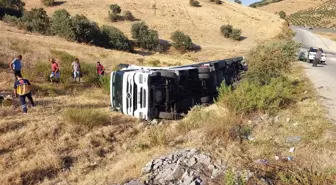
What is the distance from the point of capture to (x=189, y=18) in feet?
175

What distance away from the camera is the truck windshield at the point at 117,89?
9.07 m

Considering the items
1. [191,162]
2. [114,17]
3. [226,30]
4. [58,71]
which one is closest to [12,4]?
[114,17]

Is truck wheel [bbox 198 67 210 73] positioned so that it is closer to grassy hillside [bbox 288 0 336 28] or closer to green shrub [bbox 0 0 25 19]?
green shrub [bbox 0 0 25 19]

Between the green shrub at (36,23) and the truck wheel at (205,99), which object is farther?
the green shrub at (36,23)

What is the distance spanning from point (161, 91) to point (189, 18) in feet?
153

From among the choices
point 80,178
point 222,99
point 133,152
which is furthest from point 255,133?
point 80,178

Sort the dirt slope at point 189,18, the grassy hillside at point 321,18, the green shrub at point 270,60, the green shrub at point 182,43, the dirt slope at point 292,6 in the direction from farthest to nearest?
the dirt slope at point 292,6 < the grassy hillside at point 321,18 < the dirt slope at point 189,18 < the green shrub at point 182,43 < the green shrub at point 270,60

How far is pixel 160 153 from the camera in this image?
616 cm

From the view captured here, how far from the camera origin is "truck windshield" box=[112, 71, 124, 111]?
9.07 meters

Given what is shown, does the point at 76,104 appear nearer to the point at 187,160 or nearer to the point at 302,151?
the point at 187,160

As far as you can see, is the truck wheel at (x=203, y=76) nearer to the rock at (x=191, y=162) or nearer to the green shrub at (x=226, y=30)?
the rock at (x=191, y=162)

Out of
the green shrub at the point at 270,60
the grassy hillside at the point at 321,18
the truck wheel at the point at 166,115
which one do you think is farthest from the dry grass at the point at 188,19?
the grassy hillside at the point at 321,18

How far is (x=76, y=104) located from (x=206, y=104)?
14.8 ft

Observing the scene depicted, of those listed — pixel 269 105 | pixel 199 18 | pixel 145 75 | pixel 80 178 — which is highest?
pixel 199 18
